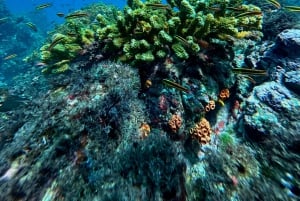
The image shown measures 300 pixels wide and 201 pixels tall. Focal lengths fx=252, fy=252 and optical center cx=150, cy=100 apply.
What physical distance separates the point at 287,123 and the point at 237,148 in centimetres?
100

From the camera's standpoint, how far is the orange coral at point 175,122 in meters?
4.71

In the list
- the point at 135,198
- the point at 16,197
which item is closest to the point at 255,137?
the point at 135,198

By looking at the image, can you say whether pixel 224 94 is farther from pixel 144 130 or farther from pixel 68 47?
pixel 68 47

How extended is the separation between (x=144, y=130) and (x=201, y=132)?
128cm

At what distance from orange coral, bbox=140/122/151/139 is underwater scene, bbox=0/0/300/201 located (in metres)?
0.02

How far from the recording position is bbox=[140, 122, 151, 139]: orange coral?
4.33 m

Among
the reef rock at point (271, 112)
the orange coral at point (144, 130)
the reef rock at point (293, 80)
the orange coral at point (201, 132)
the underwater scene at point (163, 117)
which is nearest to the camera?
the underwater scene at point (163, 117)

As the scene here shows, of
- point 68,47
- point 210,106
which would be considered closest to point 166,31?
point 210,106

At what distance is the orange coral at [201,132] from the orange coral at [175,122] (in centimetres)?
39

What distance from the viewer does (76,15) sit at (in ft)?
22.6

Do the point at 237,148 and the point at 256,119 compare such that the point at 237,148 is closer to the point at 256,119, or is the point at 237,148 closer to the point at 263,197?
the point at 256,119

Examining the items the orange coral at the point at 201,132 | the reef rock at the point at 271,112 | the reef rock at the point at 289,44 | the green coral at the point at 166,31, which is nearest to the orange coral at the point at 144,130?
the orange coral at the point at 201,132

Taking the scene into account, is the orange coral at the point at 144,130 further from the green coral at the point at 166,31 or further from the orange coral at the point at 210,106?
the orange coral at the point at 210,106

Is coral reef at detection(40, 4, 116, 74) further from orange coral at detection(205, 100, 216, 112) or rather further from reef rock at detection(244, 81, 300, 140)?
reef rock at detection(244, 81, 300, 140)
